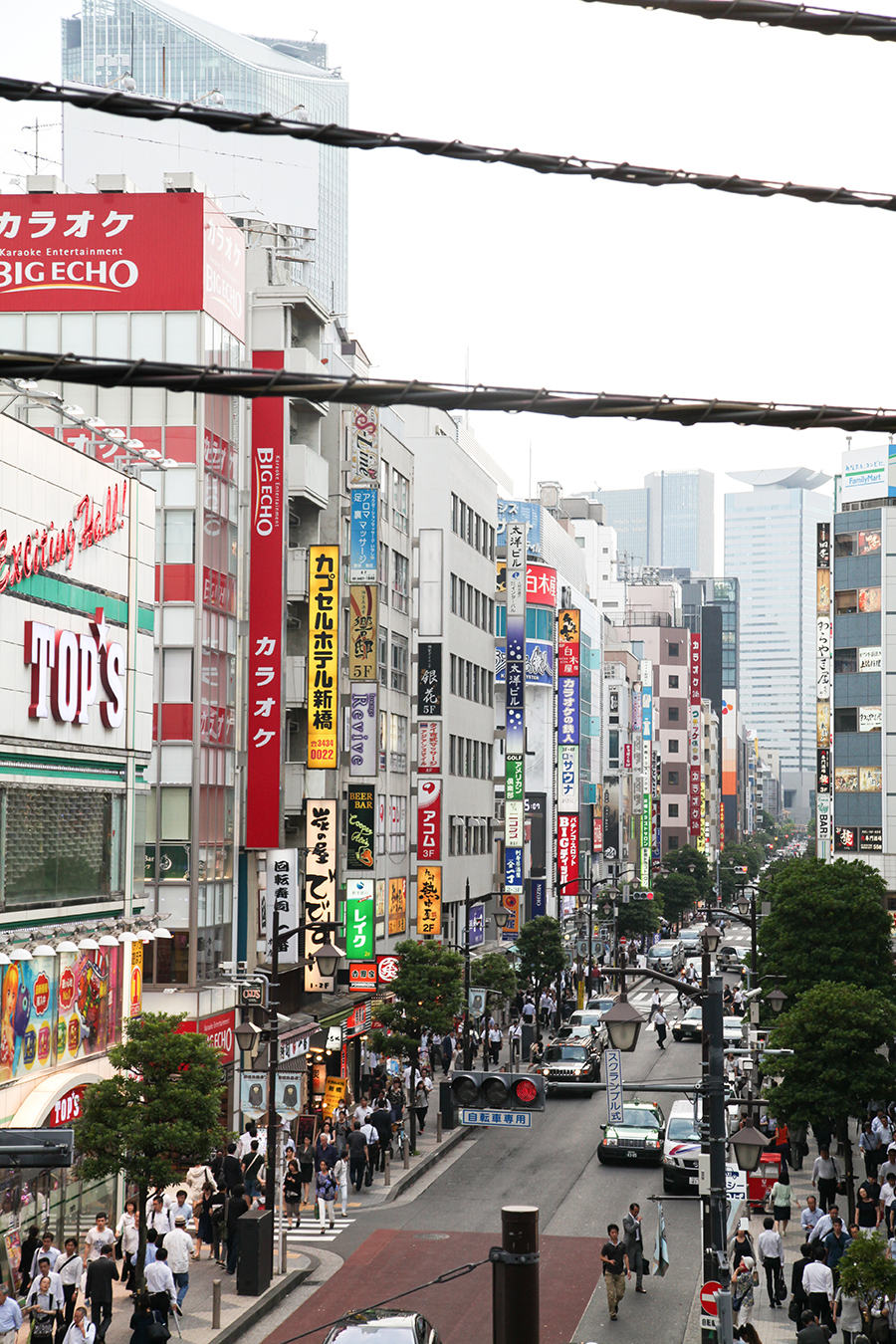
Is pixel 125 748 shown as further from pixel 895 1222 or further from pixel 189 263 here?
pixel 895 1222

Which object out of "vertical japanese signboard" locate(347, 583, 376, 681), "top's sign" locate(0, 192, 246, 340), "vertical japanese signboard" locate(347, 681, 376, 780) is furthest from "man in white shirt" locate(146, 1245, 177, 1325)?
"vertical japanese signboard" locate(347, 583, 376, 681)

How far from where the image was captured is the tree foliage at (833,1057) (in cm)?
3034

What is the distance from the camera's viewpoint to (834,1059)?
30.5 m

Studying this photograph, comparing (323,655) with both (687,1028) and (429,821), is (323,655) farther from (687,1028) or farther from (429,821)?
(687,1028)

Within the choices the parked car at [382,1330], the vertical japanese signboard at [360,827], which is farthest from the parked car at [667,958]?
the parked car at [382,1330]

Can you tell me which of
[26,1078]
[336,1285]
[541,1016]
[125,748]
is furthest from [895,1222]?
[541,1016]

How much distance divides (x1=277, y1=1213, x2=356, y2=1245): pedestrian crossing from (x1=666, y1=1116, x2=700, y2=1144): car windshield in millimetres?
7869

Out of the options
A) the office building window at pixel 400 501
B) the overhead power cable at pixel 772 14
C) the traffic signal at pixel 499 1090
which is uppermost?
the office building window at pixel 400 501

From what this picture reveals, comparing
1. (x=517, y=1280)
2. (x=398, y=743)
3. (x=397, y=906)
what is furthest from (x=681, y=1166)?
(x=398, y=743)

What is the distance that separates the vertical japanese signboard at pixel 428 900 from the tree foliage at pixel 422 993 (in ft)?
38.2

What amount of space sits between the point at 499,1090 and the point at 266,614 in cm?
2406

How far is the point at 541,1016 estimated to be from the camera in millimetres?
60844

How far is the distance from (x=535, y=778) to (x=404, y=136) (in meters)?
80.9

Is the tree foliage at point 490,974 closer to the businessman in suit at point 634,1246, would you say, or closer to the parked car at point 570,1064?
the parked car at point 570,1064
